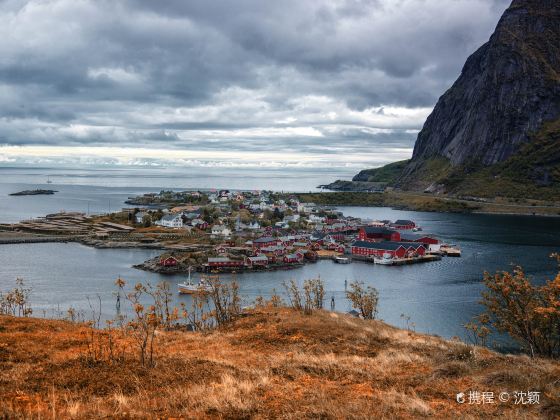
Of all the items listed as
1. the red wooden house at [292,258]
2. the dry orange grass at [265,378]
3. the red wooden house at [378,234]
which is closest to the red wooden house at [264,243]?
the red wooden house at [292,258]

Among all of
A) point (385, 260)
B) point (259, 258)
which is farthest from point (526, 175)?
point (259, 258)

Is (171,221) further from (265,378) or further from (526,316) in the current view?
(265,378)

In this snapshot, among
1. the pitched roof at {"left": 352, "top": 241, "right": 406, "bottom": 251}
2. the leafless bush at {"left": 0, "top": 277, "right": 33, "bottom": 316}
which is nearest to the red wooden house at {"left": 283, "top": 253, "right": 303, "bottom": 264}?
the pitched roof at {"left": 352, "top": 241, "right": 406, "bottom": 251}

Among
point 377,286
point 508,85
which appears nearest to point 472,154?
point 508,85

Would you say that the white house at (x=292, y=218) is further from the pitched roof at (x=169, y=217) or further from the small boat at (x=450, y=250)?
the small boat at (x=450, y=250)

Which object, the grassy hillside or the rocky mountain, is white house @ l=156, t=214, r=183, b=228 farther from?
the rocky mountain

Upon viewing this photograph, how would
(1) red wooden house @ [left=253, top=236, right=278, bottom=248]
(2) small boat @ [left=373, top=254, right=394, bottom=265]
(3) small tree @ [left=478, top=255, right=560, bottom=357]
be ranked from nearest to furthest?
(3) small tree @ [left=478, top=255, right=560, bottom=357] → (2) small boat @ [left=373, top=254, right=394, bottom=265] → (1) red wooden house @ [left=253, top=236, right=278, bottom=248]
